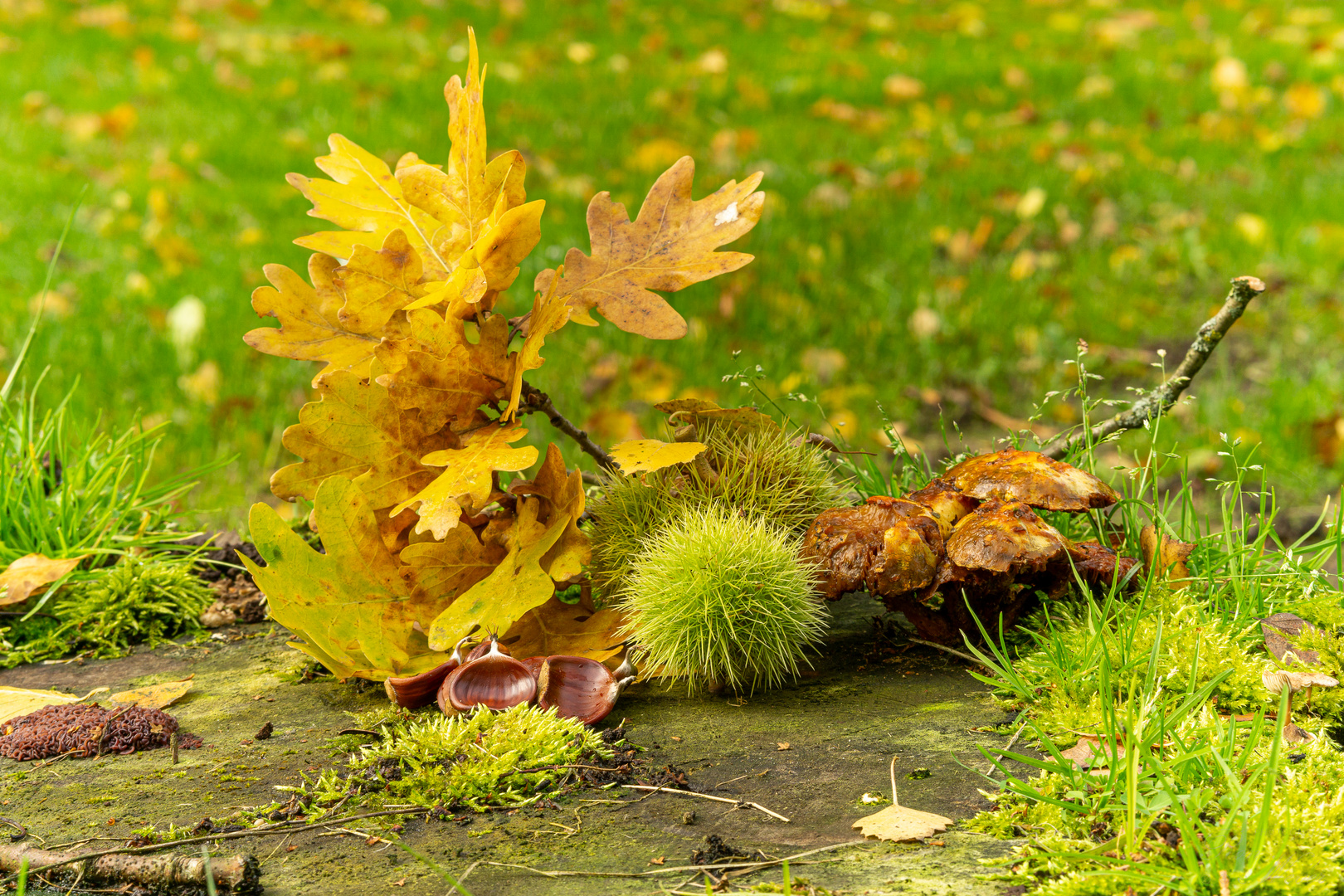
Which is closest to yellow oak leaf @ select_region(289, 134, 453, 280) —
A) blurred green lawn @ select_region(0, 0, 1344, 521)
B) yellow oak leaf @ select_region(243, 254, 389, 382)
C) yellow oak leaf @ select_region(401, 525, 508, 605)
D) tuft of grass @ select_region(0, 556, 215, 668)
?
yellow oak leaf @ select_region(243, 254, 389, 382)

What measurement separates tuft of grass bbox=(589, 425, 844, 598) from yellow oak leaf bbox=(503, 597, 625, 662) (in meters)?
0.07

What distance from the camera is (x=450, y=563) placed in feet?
7.07

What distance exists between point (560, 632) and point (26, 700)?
111 centimetres

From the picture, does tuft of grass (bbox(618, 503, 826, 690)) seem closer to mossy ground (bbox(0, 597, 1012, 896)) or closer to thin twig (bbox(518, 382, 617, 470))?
mossy ground (bbox(0, 597, 1012, 896))

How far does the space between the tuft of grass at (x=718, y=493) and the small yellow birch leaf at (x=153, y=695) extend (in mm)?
904

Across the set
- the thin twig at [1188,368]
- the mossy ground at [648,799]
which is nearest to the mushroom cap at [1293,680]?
the mossy ground at [648,799]

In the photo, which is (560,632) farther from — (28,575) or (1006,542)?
(28,575)

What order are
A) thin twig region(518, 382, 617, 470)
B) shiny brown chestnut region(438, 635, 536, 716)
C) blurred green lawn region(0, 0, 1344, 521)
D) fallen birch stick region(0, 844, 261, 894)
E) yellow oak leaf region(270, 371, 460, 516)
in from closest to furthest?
fallen birch stick region(0, 844, 261, 894) → shiny brown chestnut region(438, 635, 536, 716) → yellow oak leaf region(270, 371, 460, 516) → thin twig region(518, 382, 617, 470) → blurred green lawn region(0, 0, 1344, 521)

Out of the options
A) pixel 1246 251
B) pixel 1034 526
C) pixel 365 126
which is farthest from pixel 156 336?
pixel 1246 251

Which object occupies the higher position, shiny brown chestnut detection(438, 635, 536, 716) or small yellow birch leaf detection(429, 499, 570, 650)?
small yellow birch leaf detection(429, 499, 570, 650)

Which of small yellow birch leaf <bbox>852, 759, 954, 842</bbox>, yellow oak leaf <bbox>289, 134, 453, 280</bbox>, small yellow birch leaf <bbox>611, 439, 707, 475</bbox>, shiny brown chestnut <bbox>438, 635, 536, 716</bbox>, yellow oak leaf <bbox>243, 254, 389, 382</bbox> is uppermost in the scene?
yellow oak leaf <bbox>289, 134, 453, 280</bbox>

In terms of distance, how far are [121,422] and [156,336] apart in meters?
0.80

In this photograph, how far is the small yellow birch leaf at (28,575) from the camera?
2510 millimetres

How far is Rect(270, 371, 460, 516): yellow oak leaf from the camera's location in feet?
6.73
